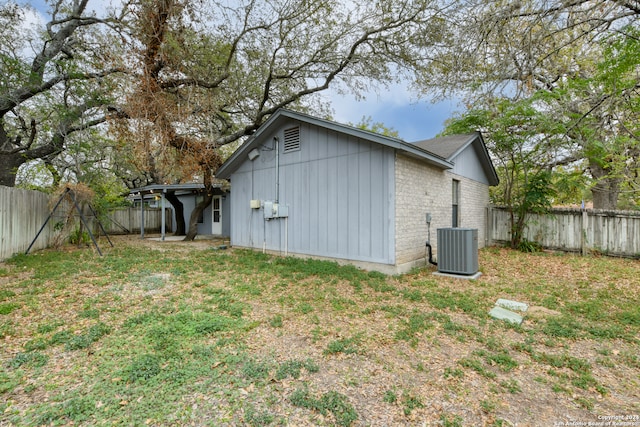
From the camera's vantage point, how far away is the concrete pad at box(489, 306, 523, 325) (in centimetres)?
391

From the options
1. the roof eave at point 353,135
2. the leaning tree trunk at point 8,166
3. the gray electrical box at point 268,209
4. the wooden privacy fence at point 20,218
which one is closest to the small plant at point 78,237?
the wooden privacy fence at point 20,218

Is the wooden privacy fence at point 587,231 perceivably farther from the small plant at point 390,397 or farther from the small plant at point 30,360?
the small plant at point 30,360

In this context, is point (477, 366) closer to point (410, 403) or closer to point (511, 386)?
point (511, 386)

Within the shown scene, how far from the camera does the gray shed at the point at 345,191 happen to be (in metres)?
6.33

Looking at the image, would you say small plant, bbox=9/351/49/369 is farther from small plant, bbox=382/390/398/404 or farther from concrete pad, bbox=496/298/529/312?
concrete pad, bbox=496/298/529/312

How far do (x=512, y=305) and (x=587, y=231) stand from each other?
7049mm

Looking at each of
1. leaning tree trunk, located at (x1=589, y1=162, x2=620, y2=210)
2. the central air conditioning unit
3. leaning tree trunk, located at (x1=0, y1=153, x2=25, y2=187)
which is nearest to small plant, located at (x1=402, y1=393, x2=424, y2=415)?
the central air conditioning unit

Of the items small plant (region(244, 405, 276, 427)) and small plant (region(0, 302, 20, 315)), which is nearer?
small plant (region(244, 405, 276, 427))

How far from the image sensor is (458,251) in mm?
6293

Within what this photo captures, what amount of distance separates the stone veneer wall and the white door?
10.5 meters

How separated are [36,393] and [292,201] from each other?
20.5ft

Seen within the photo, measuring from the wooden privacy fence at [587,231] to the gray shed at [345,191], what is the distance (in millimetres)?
2098

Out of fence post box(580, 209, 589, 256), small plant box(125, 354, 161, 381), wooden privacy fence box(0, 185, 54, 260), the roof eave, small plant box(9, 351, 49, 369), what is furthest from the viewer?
fence post box(580, 209, 589, 256)

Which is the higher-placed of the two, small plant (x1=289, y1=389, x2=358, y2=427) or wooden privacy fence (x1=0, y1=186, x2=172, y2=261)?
wooden privacy fence (x1=0, y1=186, x2=172, y2=261)
